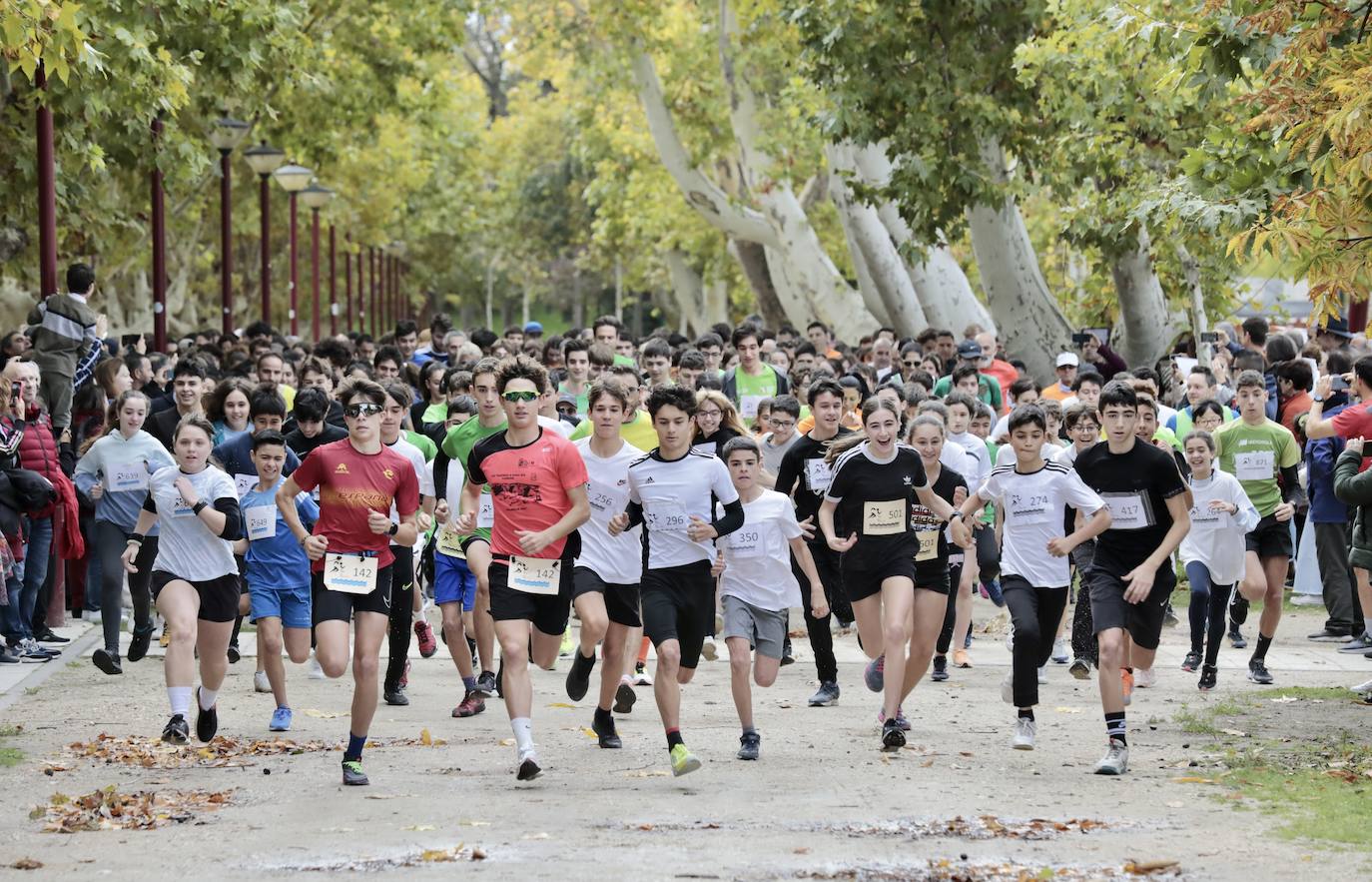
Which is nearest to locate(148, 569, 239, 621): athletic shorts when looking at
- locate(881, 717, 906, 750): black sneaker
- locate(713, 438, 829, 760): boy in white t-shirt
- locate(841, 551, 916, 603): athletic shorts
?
locate(713, 438, 829, 760): boy in white t-shirt

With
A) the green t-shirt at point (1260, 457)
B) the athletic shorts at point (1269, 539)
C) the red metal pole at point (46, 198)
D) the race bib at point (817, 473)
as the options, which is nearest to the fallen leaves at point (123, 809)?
the race bib at point (817, 473)

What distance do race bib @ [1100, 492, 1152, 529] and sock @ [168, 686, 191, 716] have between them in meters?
4.53

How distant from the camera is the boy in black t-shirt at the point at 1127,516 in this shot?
33.1 ft

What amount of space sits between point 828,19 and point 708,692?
12067 millimetres

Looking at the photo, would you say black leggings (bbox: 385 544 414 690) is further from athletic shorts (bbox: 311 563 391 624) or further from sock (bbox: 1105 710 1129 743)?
sock (bbox: 1105 710 1129 743)

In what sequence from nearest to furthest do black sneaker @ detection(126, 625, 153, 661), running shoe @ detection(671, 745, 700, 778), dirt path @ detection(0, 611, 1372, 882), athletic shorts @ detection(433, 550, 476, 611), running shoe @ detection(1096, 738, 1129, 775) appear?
dirt path @ detection(0, 611, 1372, 882) → running shoe @ detection(671, 745, 700, 778) → running shoe @ detection(1096, 738, 1129, 775) → athletic shorts @ detection(433, 550, 476, 611) → black sneaker @ detection(126, 625, 153, 661)

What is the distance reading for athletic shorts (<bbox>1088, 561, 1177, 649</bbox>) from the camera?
1010 cm

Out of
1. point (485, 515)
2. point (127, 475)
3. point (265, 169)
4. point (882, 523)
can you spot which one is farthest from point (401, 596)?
point (265, 169)

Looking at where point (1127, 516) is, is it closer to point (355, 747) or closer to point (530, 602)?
point (530, 602)

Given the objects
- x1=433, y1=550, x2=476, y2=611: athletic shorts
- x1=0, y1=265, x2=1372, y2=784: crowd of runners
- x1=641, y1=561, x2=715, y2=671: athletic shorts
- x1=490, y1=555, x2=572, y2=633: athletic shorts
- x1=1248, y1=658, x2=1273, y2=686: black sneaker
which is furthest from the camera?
x1=1248, y1=658, x2=1273, y2=686: black sneaker

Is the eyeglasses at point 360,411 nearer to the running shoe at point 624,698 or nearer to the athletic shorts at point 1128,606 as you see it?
the running shoe at point 624,698

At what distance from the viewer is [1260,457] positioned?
13508mm

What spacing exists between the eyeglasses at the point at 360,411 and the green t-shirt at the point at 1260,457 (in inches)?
228

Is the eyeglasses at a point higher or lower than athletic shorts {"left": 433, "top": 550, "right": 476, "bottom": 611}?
higher
